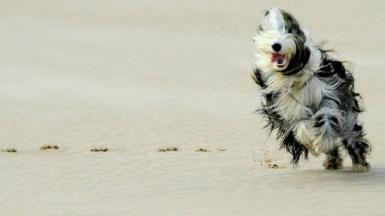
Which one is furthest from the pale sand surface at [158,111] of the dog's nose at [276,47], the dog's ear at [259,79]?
the dog's nose at [276,47]

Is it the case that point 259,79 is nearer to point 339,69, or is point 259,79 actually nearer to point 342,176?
point 339,69

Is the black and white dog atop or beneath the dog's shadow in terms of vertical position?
atop

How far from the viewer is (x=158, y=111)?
13875 millimetres

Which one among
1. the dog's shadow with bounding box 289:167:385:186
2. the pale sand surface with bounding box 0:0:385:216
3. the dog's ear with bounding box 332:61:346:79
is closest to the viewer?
the pale sand surface with bounding box 0:0:385:216

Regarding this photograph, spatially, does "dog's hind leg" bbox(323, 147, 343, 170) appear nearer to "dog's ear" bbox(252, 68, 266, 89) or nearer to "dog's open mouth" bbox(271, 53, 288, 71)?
"dog's ear" bbox(252, 68, 266, 89)

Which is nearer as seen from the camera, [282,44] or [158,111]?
[282,44]

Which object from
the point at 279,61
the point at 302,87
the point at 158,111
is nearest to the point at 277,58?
the point at 279,61

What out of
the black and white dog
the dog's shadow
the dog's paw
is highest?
the black and white dog

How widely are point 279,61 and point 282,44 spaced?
0.61ft

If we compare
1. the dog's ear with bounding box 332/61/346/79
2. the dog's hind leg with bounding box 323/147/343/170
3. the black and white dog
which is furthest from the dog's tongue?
→ the dog's hind leg with bounding box 323/147/343/170

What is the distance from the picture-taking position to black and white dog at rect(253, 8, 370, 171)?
9.25 meters

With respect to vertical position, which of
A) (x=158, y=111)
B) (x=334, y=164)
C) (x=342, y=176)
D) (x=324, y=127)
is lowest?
(x=342, y=176)

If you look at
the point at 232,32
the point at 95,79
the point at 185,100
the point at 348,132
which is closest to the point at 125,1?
the point at 232,32

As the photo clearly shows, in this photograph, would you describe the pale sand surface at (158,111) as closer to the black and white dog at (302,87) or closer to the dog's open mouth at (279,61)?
the black and white dog at (302,87)
